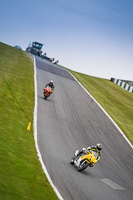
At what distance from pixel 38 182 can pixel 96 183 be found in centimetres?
309

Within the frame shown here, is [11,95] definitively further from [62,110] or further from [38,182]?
[38,182]

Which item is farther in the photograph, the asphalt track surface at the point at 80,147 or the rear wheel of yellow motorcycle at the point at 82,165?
the rear wheel of yellow motorcycle at the point at 82,165

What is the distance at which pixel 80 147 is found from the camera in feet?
51.2

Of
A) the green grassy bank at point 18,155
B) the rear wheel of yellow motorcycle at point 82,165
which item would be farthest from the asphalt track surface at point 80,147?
the green grassy bank at point 18,155

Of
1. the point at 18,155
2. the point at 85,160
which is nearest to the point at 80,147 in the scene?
the point at 85,160

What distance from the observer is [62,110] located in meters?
22.2

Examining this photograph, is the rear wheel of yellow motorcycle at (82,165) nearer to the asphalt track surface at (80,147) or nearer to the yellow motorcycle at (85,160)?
the yellow motorcycle at (85,160)

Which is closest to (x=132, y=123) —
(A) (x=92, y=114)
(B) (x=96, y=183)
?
(A) (x=92, y=114)

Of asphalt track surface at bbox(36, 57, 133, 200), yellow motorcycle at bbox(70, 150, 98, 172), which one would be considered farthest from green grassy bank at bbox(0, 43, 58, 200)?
yellow motorcycle at bbox(70, 150, 98, 172)

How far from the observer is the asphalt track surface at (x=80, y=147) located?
1066 centimetres

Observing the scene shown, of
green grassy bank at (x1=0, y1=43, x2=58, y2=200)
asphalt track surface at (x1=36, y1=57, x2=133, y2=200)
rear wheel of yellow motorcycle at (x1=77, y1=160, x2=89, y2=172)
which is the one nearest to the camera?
green grassy bank at (x1=0, y1=43, x2=58, y2=200)

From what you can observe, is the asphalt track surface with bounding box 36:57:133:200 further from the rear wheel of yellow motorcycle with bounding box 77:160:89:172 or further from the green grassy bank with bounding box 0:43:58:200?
the green grassy bank with bounding box 0:43:58:200

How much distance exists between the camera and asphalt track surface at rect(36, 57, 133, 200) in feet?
35.0

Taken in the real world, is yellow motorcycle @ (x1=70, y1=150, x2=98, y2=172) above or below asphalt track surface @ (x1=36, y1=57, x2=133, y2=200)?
above
